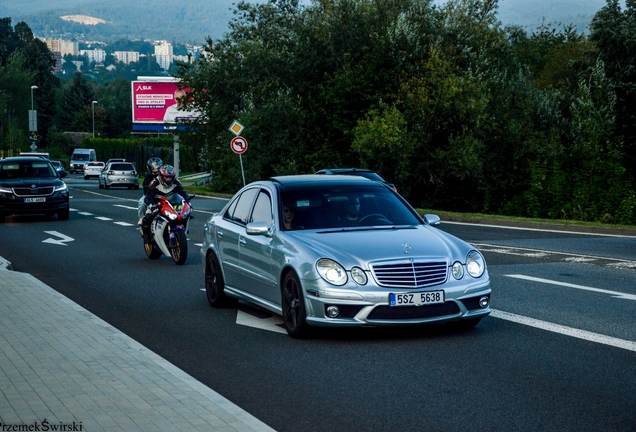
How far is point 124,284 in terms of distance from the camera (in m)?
13.9

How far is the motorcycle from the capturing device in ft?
53.9

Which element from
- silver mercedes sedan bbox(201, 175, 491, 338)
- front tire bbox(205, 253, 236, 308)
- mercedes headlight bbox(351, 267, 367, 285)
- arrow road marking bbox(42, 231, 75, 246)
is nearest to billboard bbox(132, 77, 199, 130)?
arrow road marking bbox(42, 231, 75, 246)

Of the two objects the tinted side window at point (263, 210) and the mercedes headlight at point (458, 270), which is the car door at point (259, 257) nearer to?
the tinted side window at point (263, 210)

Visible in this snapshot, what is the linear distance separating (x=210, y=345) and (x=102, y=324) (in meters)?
1.27

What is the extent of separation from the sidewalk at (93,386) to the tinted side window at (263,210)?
189cm

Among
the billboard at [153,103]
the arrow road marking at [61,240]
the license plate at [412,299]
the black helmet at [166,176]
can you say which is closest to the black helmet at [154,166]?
the black helmet at [166,176]

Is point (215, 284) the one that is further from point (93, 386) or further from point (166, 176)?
point (166, 176)

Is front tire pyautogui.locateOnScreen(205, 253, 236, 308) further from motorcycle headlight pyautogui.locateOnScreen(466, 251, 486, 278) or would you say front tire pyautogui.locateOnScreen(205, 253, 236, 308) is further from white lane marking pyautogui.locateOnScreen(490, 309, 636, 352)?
motorcycle headlight pyautogui.locateOnScreen(466, 251, 486, 278)

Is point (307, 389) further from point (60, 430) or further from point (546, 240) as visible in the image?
point (546, 240)

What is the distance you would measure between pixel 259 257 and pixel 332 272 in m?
1.45

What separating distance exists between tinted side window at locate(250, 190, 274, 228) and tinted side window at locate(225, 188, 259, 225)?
196 mm

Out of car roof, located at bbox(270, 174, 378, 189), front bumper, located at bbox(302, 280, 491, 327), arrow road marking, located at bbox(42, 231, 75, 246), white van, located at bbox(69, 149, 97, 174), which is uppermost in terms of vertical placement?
car roof, located at bbox(270, 174, 378, 189)

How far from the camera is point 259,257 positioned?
394 inches

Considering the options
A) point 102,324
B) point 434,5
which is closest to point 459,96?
point 434,5
